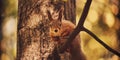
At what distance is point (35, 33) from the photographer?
1269 millimetres

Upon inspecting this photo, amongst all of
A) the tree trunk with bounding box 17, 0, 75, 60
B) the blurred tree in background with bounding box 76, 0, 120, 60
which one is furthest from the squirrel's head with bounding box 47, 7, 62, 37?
the blurred tree in background with bounding box 76, 0, 120, 60

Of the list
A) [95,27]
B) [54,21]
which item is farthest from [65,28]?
[95,27]

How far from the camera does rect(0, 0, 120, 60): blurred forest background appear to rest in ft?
11.6

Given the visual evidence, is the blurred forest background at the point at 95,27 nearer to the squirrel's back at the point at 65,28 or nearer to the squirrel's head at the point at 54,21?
the squirrel's back at the point at 65,28

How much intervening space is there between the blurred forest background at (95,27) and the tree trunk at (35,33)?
221cm

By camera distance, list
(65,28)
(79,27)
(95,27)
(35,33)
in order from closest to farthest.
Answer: (79,27)
(35,33)
(65,28)
(95,27)

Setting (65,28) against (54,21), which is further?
Result: (65,28)

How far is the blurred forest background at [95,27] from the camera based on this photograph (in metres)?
3.54

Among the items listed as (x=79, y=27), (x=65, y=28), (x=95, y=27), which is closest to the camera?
(x=79, y=27)

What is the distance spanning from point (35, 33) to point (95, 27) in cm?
233

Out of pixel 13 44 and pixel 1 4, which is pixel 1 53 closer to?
pixel 13 44

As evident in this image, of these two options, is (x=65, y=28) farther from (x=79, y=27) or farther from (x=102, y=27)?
(x=102, y=27)

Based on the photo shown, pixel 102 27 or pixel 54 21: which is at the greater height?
pixel 54 21

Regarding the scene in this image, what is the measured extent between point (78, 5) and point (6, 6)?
0.93m
